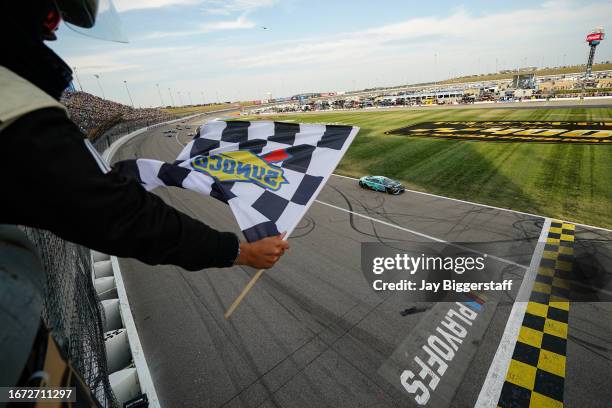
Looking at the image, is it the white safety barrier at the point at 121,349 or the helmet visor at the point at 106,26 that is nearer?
the helmet visor at the point at 106,26

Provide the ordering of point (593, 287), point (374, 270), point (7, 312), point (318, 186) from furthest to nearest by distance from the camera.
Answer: point (374, 270) < point (593, 287) < point (318, 186) < point (7, 312)

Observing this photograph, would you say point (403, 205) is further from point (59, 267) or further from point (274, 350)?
point (59, 267)

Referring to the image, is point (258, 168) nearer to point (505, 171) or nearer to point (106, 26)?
point (106, 26)

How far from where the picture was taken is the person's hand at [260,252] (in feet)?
6.46

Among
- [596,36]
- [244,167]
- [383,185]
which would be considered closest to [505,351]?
[244,167]

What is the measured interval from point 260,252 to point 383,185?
15553 millimetres

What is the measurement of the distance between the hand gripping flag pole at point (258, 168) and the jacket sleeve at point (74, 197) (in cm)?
189

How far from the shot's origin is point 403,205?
15.0 m

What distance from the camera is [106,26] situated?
2.03 m

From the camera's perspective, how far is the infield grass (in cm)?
1389

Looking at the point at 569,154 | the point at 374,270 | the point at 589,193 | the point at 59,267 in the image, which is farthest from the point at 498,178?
the point at 59,267

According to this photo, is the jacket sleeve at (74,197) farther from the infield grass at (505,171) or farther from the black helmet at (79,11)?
the infield grass at (505,171)

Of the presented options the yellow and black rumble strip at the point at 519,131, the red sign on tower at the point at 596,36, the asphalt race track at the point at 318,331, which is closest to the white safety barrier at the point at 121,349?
the asphalt race track at the point at 318,331

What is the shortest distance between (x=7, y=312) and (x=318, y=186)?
3144 mm
